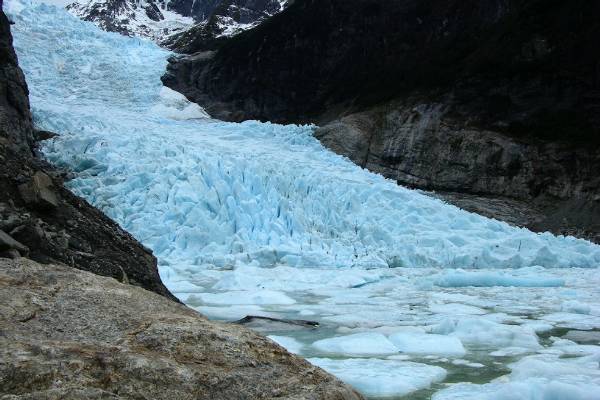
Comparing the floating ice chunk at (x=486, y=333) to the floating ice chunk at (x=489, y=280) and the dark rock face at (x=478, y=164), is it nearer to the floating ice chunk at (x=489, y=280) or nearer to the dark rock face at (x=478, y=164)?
the floating ice chunk at (x=489, y=280)

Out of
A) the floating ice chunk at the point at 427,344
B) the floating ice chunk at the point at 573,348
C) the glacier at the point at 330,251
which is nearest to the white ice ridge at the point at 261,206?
the glacier at the point at 330,251

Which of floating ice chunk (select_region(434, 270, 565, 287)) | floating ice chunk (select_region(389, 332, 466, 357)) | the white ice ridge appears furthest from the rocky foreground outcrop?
the white ice ridge

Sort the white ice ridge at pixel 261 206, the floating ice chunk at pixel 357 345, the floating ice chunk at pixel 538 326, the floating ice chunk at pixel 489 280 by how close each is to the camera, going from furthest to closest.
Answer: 1. the white ice ridge at pixel 261 206
2. the floating ice chunk at pixel 489 280
3. the floating ice chunk at pixel 538 326
4. the floating ice chunk at pixel 357 345

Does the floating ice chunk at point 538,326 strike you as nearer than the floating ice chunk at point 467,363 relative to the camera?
No

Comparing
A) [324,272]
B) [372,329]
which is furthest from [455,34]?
[372,329]

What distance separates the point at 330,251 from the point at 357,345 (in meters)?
6.44

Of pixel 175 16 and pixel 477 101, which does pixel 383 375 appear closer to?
pixel 477 101

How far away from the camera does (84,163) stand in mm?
12219

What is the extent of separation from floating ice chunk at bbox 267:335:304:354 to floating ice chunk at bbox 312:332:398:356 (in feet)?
0.41

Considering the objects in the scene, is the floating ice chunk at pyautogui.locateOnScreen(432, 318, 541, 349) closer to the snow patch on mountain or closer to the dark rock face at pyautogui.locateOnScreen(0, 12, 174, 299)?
the dark rock face at pyautogui.locateOnScreen(0, 12, 174, 299)

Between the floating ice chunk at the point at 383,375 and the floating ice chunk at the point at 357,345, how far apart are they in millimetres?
271

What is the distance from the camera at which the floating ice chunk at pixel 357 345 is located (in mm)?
3889

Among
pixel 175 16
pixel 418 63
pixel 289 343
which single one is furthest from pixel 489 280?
pixel 175 16

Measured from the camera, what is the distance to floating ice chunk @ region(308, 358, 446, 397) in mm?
2967
